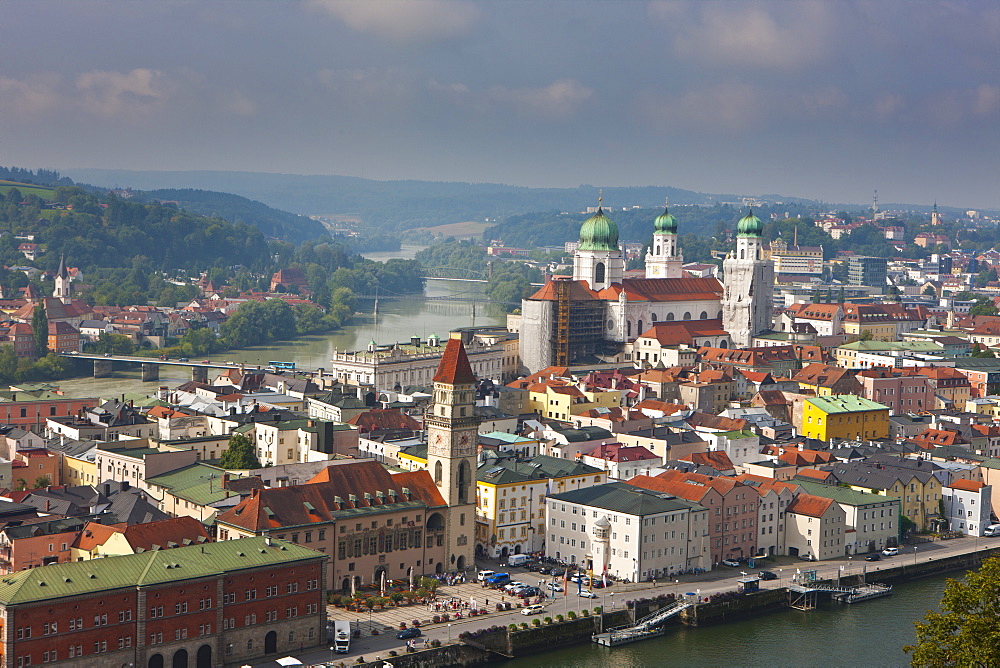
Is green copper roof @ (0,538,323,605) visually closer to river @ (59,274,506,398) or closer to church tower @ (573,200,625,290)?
river @ (59,274,506,398)

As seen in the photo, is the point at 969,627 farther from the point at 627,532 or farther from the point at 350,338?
the point at 350,338

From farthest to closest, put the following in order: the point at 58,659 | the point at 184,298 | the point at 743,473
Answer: the point at 184,298
the point at 743,473
the point at 58,659

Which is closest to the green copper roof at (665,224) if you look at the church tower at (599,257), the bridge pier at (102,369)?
the church tower at (599,257)

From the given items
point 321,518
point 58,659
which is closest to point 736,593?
point 321,518

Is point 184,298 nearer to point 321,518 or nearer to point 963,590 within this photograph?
point 321,518

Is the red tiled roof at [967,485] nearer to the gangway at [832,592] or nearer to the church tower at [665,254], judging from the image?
the gangway at [832,592]

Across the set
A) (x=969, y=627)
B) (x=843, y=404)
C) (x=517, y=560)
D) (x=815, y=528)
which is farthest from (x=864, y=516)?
(x=969, y=627)

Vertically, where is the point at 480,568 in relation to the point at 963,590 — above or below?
below

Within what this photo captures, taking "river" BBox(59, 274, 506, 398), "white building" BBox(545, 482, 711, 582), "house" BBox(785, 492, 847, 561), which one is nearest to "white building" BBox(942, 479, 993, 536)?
"house" BBox(785, 492, 847, 561)
